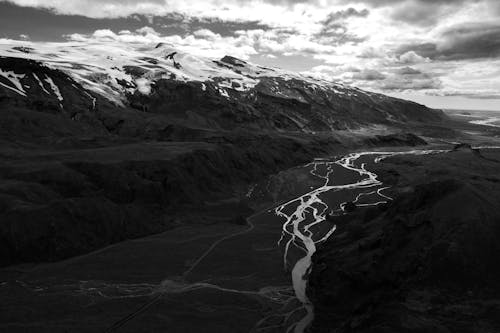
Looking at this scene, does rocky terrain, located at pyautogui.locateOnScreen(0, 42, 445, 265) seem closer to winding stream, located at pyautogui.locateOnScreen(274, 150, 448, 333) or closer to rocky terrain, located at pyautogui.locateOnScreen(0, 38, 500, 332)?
rocky terrain, located at pyautogui.locateOnScreen(0, 38, 500, 332)

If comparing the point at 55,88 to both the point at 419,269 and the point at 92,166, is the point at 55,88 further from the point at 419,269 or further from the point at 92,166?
the point at 419,269

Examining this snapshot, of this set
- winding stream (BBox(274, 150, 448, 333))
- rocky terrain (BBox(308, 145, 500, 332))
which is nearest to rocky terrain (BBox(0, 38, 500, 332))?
rocky terrain (BBox(308, 145, 500, 332))

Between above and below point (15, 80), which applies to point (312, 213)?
below

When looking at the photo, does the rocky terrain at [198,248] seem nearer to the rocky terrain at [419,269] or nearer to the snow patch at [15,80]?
the rocky terrain at [419,269]

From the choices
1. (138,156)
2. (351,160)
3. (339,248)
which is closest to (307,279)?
(339,248)

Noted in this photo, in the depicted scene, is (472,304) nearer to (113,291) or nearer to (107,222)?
(113,291)

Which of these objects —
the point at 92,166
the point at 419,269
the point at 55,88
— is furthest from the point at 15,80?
the point at 419,269

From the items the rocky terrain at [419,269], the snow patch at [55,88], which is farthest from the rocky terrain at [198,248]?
the snow patch at [55,88]

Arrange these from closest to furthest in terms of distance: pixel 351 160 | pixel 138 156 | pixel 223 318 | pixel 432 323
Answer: pixel 432 323
pixel 223 318
pixel 138 156
pixel 351 160
